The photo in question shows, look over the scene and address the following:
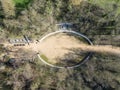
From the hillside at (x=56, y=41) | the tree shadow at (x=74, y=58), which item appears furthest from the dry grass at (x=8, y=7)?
the tree shadow at (x=74, y=58)

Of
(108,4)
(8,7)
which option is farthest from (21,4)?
(108,4)

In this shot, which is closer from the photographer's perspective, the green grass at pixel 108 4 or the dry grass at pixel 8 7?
the dry grass at pixel 8 7

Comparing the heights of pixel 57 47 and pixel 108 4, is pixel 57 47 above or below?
below

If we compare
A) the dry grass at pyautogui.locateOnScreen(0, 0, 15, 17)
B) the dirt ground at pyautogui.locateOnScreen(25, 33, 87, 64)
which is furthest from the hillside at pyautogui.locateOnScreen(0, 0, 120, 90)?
the dirt ground at pyautogui.locateOnScreen(25, 33, 87, 64)

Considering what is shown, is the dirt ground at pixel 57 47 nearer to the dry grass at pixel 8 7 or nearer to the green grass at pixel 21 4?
the dry grass at pixel 8 7

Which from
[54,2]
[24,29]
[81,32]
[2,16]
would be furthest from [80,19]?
[2,16]

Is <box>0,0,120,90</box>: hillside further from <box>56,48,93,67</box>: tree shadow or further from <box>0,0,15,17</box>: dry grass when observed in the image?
<box>56,48,93,67</box>: tree shadow

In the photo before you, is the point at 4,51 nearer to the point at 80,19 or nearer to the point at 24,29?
the point at 24,29

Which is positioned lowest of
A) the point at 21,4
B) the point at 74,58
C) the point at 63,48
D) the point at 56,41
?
the point at 74,58

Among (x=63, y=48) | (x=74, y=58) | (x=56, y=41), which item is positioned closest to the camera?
(x=74, y=58)

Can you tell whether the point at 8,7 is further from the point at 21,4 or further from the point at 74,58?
the point at 74,58

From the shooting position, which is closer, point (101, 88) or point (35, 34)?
point (101, 88)
